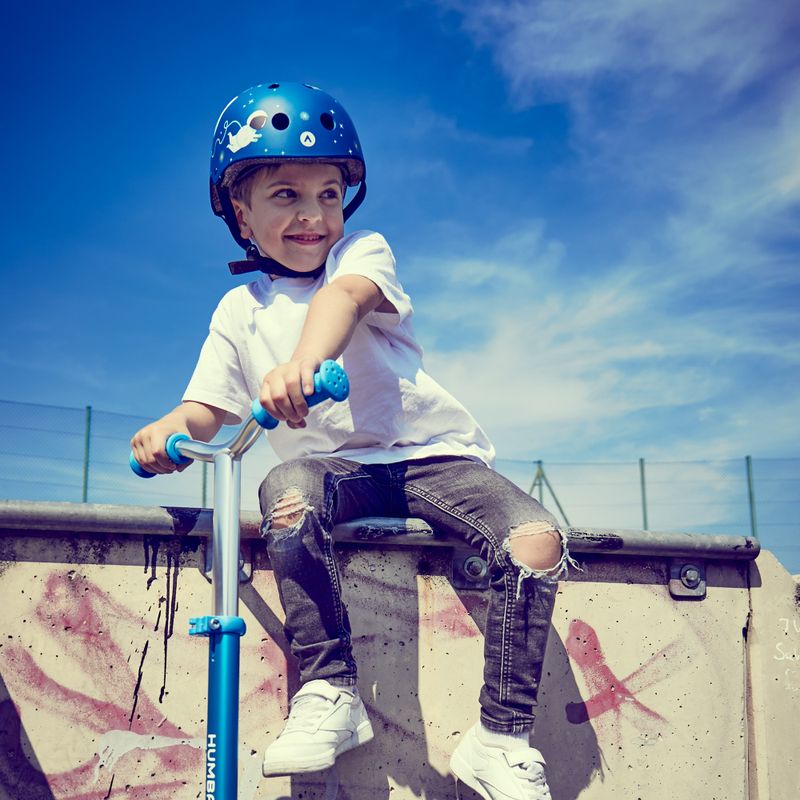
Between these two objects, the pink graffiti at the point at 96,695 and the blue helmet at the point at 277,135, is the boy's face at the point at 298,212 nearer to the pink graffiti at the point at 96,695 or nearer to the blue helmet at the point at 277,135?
the blue helmet at the point at 277,135

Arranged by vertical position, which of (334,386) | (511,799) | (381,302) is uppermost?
(381,302)

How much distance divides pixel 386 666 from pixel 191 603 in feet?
1.63

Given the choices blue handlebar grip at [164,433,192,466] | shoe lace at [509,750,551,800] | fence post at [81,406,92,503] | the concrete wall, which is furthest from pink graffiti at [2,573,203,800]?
fence post at [81,406,92,503]

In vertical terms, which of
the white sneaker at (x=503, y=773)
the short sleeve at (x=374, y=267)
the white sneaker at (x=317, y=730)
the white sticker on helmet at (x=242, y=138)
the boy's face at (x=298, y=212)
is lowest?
the white sneaker at (x=503, y=773)

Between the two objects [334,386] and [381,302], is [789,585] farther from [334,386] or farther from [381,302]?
[334,386]

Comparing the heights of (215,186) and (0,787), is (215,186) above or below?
above

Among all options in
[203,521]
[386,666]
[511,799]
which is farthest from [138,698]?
[511,799]

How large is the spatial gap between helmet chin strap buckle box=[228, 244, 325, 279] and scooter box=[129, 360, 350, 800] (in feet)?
3.21

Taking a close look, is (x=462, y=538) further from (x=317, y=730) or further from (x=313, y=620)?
(x=317, y=730)

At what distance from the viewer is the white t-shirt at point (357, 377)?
2297mm

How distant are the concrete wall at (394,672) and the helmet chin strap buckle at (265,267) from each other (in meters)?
0.84

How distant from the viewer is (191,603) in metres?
1.99

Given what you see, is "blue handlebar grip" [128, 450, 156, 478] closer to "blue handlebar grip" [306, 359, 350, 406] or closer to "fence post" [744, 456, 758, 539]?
Answer: "blue handlebar grip" [306, 359, 350, 406]

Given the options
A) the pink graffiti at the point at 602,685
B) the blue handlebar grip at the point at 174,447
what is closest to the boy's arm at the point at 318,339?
the blue handlebar grip at the point at 174,447
